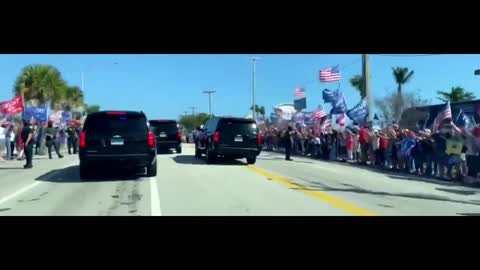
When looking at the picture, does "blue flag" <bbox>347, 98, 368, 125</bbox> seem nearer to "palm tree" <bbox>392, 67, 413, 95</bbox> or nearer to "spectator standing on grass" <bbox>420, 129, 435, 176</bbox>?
"spectator standing on grass" <bbox>420, 129, 435, 176</bbox>

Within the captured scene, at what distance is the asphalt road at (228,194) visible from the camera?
30.6ft

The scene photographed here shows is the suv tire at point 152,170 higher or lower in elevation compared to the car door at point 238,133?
lower

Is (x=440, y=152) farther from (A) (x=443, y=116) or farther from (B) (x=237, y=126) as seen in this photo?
(B) (x=237, y=126)

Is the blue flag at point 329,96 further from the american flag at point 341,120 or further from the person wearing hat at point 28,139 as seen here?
the person wearing hat at point 28,139

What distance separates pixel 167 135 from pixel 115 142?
15.0 metres

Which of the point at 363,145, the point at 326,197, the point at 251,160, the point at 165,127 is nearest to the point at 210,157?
the point at 251,160

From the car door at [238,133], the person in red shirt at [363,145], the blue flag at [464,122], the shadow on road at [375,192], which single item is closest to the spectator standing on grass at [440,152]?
the blue flag at [464,122]

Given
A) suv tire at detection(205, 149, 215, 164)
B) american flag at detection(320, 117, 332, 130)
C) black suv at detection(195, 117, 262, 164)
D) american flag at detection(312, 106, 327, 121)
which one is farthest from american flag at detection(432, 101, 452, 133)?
american flag at detection(312, 106, 327, 121)

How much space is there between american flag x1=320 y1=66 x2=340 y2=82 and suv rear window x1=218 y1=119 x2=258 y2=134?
1043cm

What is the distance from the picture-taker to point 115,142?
A: 13.9 meters

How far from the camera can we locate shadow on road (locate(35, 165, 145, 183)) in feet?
A: 46.0

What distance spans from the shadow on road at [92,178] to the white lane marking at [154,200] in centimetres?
121

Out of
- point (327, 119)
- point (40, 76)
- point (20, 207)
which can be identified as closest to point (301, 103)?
point (327, 119)
